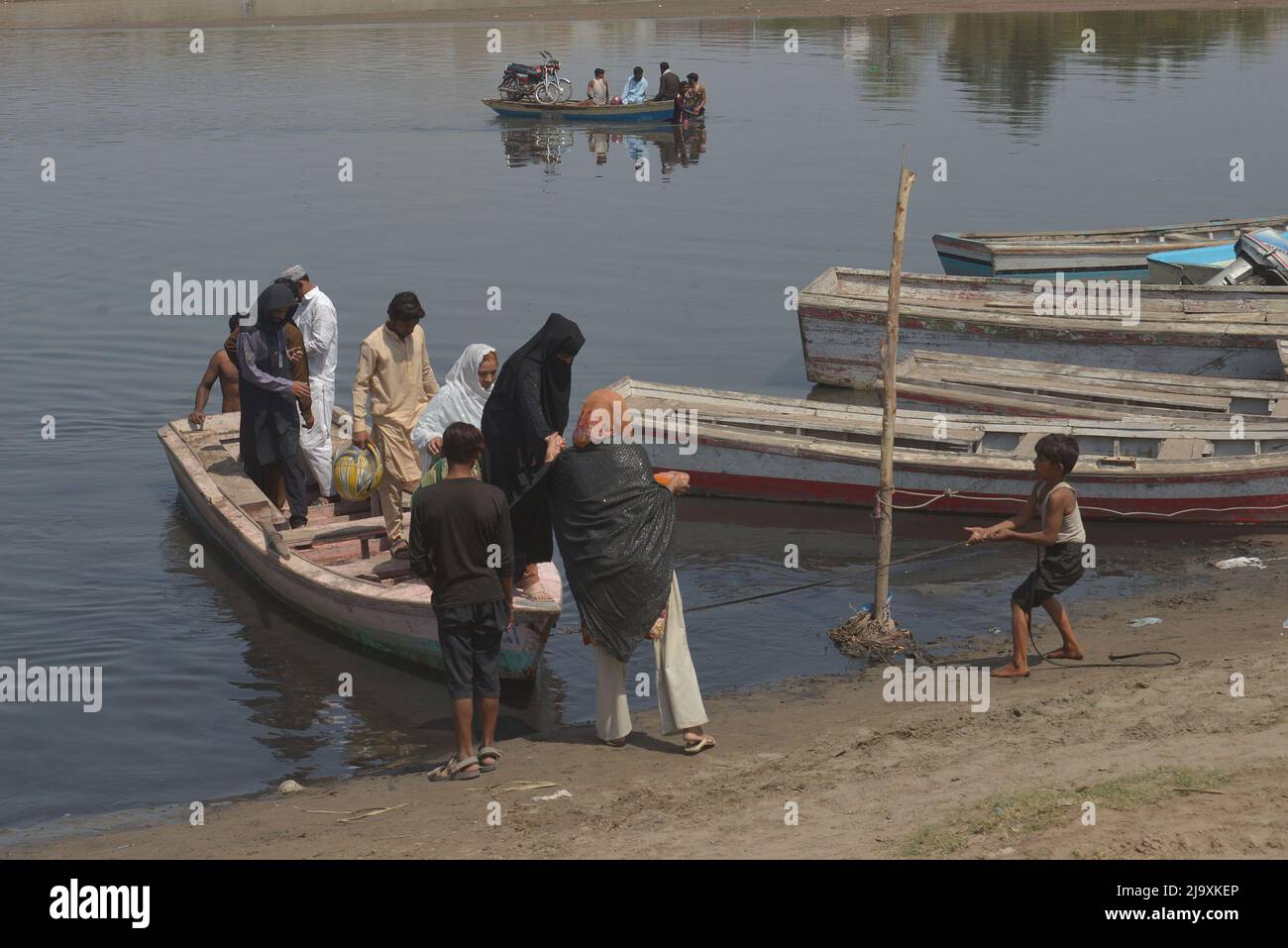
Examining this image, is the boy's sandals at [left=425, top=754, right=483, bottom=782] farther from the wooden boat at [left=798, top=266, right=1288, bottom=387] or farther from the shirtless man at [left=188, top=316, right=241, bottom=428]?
the wooden boat at [left=798, top=266, right=1288, bottom=387]

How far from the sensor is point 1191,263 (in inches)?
691

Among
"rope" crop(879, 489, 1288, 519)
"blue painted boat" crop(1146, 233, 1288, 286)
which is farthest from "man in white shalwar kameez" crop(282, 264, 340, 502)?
"blue painted boat" crop(1146, 233, 1288, 286)

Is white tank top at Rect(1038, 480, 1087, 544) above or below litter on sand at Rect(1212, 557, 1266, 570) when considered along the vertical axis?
above

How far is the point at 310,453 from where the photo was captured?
10898 millimetres

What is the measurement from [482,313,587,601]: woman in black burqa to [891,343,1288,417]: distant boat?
5.75 meters

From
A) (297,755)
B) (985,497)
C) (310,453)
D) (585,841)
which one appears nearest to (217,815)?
(297,755)

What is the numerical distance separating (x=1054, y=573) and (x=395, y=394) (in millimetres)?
4249

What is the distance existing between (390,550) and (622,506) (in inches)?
127

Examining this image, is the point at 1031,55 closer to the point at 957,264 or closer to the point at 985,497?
the point at 957,264

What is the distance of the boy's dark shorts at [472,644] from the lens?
7.24 meters

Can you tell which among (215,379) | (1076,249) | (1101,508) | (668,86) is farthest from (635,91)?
(1101,508)

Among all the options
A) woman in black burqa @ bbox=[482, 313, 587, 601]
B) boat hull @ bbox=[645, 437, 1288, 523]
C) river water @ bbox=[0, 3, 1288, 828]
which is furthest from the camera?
boat hull @ bbox=[645, 437, 1288, 523]

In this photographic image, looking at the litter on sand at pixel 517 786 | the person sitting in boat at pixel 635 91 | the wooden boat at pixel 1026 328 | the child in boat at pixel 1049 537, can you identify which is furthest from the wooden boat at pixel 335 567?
the person sitting in boat at pixel 635 91

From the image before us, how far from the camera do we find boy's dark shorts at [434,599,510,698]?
23.8ft
